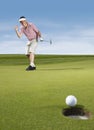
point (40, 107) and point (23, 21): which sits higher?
point (23, 21)

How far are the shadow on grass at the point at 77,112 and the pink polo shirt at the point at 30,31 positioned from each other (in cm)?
998

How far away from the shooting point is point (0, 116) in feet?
20.2

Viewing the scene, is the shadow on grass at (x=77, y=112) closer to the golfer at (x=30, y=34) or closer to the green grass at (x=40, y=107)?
the green grass at (x=40, y=107)

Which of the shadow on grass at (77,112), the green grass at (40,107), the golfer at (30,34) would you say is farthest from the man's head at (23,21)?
the shadow on grass at (77,112)

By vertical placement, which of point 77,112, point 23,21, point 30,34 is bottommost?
point 77,112

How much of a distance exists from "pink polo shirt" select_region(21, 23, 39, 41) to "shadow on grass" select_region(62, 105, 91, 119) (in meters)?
9.98

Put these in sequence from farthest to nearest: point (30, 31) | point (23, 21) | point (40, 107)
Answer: point (30, 31) < point (23, 21) < point (40, 107)

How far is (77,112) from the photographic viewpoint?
6.62 metres

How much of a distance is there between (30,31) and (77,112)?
33.5 feet

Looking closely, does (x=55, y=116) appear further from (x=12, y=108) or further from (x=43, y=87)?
(x=43, y=87)

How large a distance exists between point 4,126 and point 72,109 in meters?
1.57

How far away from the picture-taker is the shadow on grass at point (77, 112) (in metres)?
6.43

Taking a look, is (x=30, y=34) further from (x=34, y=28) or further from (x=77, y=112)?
(x=77, y=112)

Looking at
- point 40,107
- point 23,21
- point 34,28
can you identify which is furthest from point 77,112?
point 34,28
